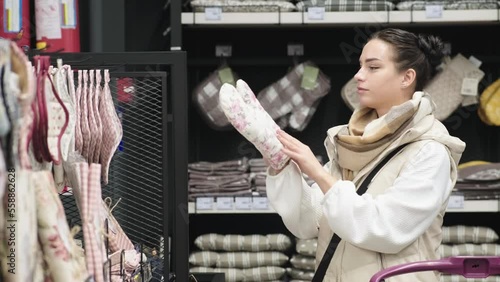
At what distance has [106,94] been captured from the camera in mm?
1879

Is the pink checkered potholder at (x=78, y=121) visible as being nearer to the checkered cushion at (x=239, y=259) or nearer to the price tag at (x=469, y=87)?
the checkered cushion at (x=239, y=259)

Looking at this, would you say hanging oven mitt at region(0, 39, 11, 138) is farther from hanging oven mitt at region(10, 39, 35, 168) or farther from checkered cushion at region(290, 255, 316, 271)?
checkered cushion at region(290, 255, 316, 271)

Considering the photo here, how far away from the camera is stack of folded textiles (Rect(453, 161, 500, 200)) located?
3791 mm

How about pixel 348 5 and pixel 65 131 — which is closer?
pixel 65 131

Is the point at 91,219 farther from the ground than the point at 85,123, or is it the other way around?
the point at 85,123

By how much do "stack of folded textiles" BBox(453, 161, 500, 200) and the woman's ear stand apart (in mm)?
1465

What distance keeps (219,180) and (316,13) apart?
2.99 ft

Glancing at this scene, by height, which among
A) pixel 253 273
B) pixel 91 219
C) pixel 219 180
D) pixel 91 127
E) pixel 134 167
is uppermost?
pixel 91 127

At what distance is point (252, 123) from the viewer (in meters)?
2.16

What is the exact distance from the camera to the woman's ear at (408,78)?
2465 mm

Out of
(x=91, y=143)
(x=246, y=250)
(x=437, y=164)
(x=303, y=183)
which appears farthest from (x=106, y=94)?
(x=246, y=250)

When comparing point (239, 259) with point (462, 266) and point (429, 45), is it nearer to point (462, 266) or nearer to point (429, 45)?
point (429, 45)

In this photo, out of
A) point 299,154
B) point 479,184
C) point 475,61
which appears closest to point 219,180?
point 479,184

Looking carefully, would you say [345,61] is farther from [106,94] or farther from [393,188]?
[106,94]
